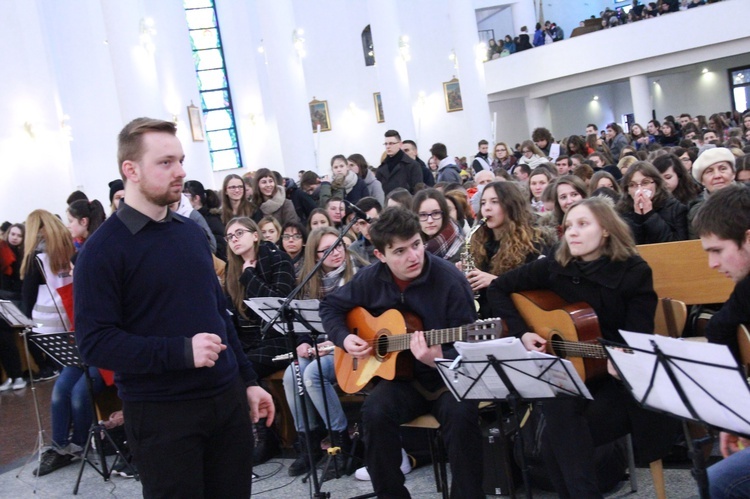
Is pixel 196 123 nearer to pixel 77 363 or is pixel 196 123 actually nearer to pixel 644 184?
pixel 77 363

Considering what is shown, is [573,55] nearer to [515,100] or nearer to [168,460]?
[515,100]

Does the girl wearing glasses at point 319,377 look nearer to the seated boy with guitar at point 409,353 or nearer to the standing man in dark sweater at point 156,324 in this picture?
the seated boy with guitar at point 409,353

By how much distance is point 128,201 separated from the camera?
294 cm

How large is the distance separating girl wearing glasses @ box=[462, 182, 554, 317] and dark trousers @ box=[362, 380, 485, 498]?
2.79 ft

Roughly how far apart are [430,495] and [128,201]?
2.76 meters

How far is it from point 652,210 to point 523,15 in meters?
23.7

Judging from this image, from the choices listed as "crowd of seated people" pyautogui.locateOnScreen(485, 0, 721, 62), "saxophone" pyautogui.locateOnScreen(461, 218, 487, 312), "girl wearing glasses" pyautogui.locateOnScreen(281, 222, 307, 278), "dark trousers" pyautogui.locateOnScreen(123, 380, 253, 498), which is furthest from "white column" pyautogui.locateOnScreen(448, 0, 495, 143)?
"dark trousers" pyautogui.locateOnScreen(123, 380, 253, 498)

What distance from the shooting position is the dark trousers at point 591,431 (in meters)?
3.77

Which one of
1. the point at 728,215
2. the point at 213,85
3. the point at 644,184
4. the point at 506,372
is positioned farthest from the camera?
the point at 213,85

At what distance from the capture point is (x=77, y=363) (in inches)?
234

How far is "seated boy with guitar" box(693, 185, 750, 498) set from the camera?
293 cm

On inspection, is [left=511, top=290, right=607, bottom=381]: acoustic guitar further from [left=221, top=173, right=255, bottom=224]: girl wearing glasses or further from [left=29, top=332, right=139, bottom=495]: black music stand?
[left=221, top=173, right=255, bottom=224]: girl wearing glasses

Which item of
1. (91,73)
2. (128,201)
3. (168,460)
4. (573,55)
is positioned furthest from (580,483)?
(573,55)

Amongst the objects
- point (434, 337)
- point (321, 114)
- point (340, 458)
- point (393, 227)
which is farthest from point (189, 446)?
point (321, 114)
